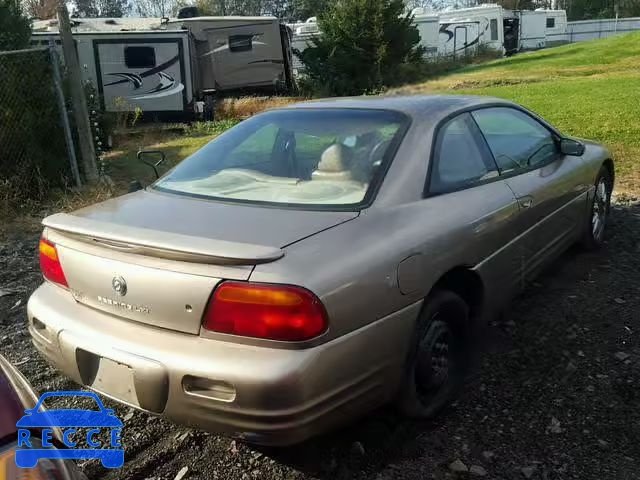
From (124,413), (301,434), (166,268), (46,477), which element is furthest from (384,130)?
(46,477)

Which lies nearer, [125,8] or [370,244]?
[370,244]

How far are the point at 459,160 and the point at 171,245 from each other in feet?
5.56

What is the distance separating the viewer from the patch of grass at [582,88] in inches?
343

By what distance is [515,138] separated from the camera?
13.1 feet

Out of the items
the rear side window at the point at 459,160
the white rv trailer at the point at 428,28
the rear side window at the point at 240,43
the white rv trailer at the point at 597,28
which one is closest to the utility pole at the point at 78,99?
the rear side window at the point at 459,160

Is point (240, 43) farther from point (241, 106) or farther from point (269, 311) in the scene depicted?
point (269, 311)

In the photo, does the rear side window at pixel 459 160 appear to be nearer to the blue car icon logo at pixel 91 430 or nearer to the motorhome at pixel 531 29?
the blue car icon logo at pixel 91 430

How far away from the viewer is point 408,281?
2.56 metres

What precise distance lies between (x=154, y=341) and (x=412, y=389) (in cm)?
115

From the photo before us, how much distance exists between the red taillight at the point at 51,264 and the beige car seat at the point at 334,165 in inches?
49.7

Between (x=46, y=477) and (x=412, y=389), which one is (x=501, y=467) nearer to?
(x=412, y=389)

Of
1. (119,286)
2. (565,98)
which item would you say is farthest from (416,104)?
(565,98)

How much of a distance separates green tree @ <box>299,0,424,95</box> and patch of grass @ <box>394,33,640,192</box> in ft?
9.39

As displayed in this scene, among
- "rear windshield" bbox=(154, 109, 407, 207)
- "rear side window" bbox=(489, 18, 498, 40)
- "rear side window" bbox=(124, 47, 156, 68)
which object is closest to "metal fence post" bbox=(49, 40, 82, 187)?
"rear windshield" bbox=(154, 109, 407, 207)
